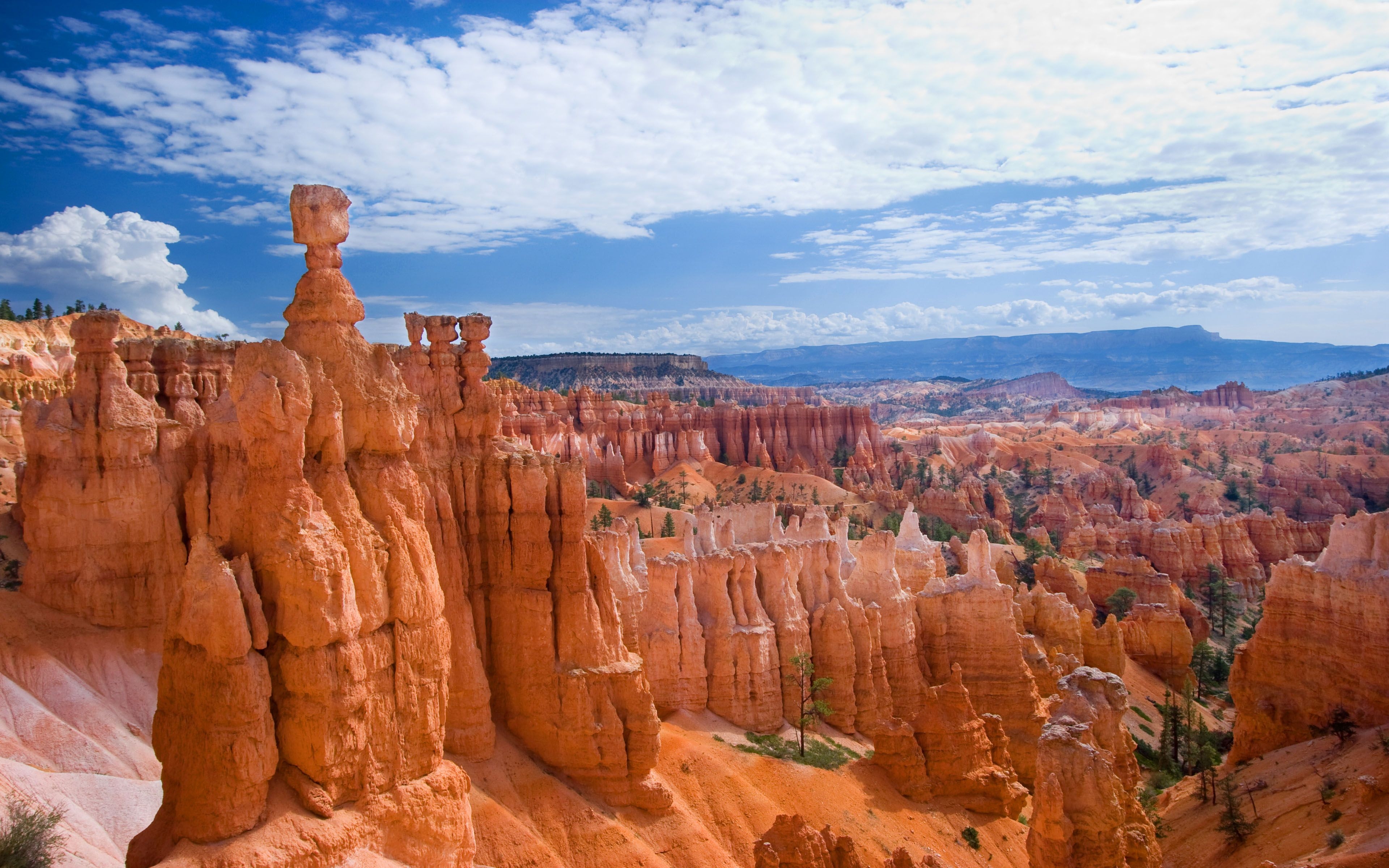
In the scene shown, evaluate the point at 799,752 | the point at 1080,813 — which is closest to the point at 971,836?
the point at 799,752

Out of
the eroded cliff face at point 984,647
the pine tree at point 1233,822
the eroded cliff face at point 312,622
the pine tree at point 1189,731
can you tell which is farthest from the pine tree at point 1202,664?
the eroded cliff face at point 312,622

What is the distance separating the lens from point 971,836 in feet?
72.5

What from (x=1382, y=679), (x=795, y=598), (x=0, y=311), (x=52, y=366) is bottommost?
(x=1382, y=679)

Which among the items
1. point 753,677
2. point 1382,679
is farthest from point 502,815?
point 1382,679

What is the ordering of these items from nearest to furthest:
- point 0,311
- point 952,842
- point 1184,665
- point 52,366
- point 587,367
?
point 952,842 → point 1184,665 → point 52,366 → point 0,311 → point 587,367

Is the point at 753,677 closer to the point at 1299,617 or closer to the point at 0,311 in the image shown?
the point at 1299,617

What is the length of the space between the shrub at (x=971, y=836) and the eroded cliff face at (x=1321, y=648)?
38.6 ft

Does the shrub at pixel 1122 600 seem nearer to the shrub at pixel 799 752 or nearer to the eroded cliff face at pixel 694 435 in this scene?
the shrub at pixel 799 752

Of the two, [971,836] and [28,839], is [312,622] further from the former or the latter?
[971,836]

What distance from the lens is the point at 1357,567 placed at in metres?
25.9

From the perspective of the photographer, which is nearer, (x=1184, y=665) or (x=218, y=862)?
(x=218, y=862)

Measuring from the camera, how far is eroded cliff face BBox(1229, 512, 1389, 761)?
24703 mm

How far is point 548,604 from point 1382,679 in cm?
2349

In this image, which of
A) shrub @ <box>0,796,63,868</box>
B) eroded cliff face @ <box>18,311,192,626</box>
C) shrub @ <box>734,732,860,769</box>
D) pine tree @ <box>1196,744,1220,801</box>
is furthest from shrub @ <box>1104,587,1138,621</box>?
shrub @ <box>0,796,63,868</box>
